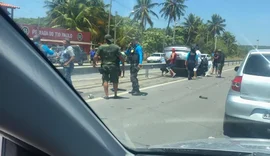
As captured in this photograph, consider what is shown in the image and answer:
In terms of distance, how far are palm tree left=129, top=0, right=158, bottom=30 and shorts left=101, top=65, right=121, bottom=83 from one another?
4318 millimetres

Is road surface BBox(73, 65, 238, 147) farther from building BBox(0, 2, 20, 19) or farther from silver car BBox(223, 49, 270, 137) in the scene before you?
building BBox(0, 2, 20, 19)

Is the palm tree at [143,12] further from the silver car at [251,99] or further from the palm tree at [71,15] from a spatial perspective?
the silver car at [251,99]

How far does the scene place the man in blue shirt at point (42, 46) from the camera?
194 centimetres

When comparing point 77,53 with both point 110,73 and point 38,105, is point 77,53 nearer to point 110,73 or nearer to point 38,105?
point 38,105

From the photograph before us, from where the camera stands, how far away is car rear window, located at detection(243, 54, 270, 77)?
5184 millimetres

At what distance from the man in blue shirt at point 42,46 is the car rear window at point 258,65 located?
3551mm

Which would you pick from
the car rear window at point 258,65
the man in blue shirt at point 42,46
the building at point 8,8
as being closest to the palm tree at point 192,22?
the car rear window at point 258,65

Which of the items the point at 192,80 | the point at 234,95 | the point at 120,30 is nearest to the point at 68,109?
the point at 120,30

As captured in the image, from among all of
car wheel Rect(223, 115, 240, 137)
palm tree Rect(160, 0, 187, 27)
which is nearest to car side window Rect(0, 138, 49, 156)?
palm tree Rect(160, 0, 187, 27)

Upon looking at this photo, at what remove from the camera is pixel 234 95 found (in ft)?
19.5

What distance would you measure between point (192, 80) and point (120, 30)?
898 cm

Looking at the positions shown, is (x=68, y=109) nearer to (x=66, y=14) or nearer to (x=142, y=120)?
(x=66, y=14)

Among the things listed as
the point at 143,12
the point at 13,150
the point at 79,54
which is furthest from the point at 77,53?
the point at 13,150

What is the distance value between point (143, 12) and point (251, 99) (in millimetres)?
3048
